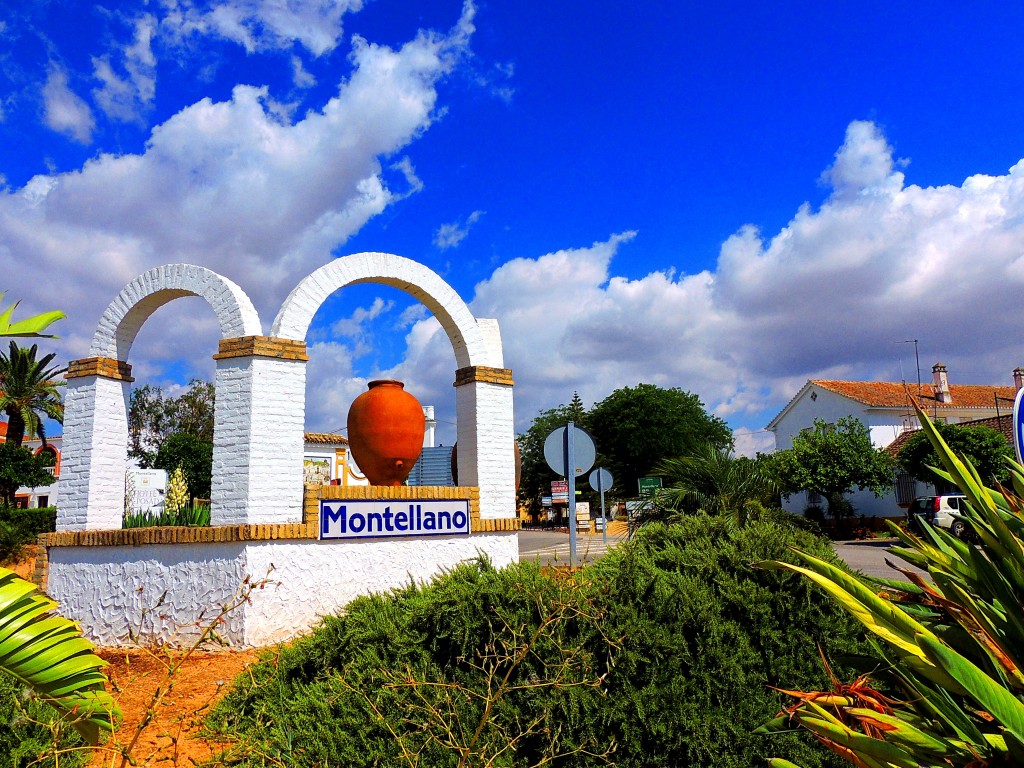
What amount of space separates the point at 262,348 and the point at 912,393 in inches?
1413

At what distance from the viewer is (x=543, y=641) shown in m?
3.51

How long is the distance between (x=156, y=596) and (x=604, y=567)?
5575 millimetres

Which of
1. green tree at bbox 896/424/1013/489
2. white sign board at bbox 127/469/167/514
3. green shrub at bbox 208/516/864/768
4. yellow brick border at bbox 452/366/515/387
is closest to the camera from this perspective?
green shrub at bbox 208/516/864/768

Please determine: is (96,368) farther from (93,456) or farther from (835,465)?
(835,465)

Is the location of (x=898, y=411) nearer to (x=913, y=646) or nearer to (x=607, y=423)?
(x=607, y=423)

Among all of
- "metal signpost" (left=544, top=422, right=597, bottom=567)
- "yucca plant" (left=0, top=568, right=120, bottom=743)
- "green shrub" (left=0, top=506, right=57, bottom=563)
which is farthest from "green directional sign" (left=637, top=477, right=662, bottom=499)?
"green shrub" (left=0, top=506, right=57, bottom=563)

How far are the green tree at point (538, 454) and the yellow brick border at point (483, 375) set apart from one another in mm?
37073

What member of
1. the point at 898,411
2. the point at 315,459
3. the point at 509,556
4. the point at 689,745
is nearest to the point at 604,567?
the point at 689,745

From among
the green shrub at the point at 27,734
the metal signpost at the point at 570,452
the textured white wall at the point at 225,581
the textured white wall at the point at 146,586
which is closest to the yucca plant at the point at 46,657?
the green shrub at the point at 27,734

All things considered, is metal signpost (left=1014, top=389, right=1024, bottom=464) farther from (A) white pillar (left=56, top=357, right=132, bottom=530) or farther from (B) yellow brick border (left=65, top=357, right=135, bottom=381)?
(B) yellow brick border (left=65, top=357, right=135, bottom=381)

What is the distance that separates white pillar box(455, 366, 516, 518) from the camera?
8906mm

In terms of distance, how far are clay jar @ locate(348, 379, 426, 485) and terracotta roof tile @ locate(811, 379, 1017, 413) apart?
95.0 feet

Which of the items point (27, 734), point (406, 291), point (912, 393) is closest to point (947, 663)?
point (27, 734)

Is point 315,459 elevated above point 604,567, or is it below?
above
